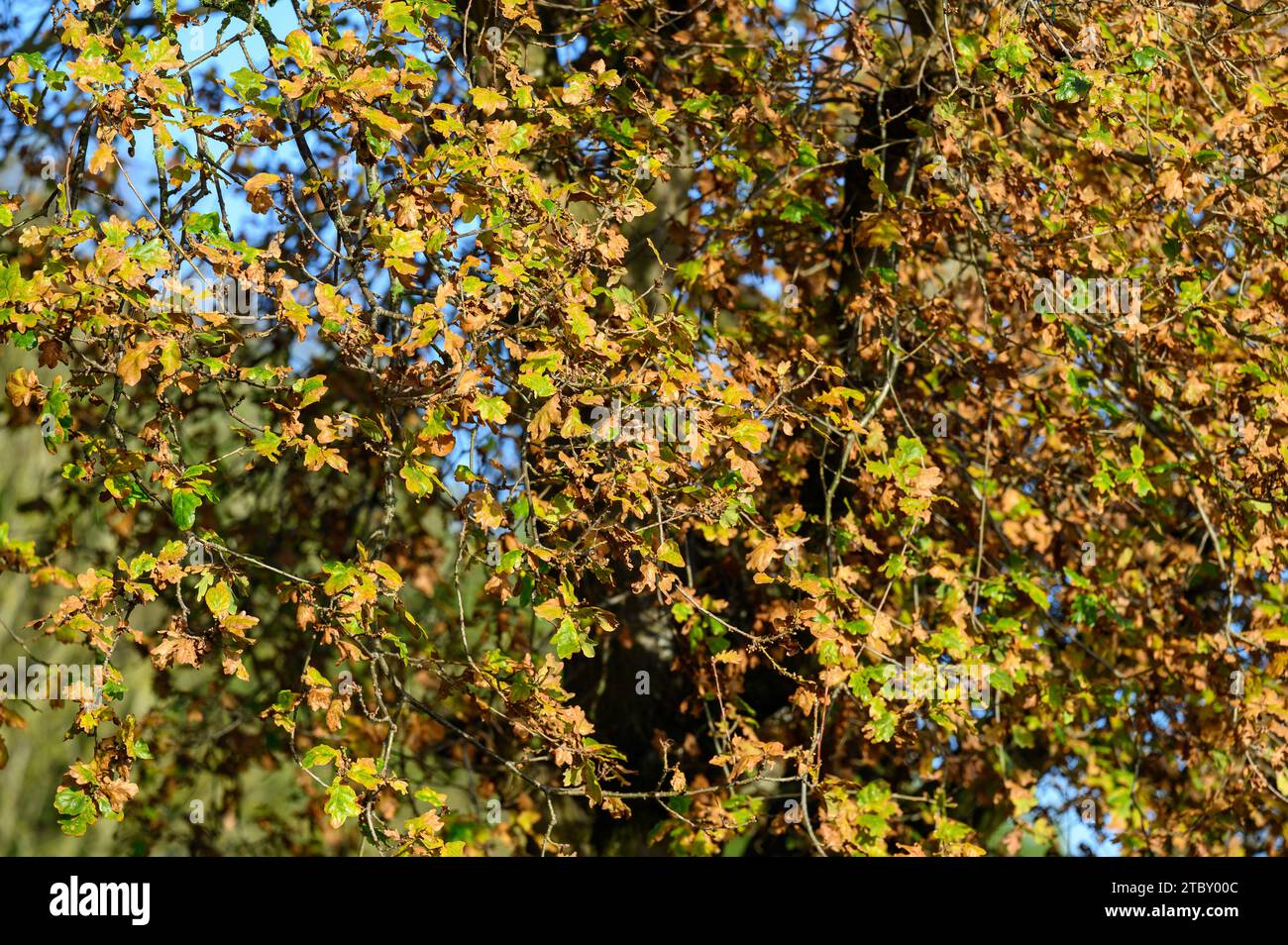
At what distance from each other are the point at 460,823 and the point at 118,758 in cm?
311

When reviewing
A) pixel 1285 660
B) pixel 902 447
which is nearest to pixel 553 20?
pixel 902 447

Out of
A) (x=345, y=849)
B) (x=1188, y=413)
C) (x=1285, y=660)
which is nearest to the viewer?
(x=1285, y=660)

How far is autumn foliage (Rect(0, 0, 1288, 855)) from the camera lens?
398cm

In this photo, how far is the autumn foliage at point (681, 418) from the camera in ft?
13.1

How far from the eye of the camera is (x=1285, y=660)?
5703 mm

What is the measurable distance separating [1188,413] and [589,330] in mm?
3481

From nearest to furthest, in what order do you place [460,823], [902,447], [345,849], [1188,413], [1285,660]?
[902,447], [1285,660], [1188,413], [460,823], [345,849]

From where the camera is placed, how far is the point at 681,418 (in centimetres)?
423

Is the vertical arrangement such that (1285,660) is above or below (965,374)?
below

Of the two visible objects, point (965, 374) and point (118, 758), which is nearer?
point (118, 758)

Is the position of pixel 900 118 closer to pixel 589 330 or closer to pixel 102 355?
pixel 589 330

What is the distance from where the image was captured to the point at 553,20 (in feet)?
21.2
